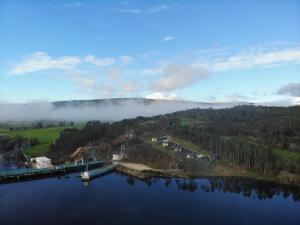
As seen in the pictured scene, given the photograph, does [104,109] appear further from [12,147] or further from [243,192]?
[243,192]

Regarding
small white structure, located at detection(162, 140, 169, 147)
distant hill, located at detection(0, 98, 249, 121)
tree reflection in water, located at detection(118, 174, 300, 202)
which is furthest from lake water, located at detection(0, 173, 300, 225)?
distant hill, located at detection(0, 98, 249, 121)

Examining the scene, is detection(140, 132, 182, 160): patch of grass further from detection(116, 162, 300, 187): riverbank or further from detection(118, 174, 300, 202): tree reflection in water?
detection(118, 174, 300, 202): tree reflection in water

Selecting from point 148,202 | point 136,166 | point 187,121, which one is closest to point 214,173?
point 136,166

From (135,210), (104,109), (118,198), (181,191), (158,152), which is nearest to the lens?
(135,210)

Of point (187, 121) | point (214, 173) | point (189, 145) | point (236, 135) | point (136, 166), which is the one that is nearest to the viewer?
point (214, 173)

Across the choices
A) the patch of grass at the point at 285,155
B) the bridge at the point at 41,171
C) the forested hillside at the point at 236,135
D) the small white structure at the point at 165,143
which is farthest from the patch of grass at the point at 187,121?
the bridge at the point at 41,171

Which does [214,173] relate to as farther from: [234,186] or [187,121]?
[187,121]

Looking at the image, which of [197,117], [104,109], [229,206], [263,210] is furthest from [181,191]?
[104,109]
